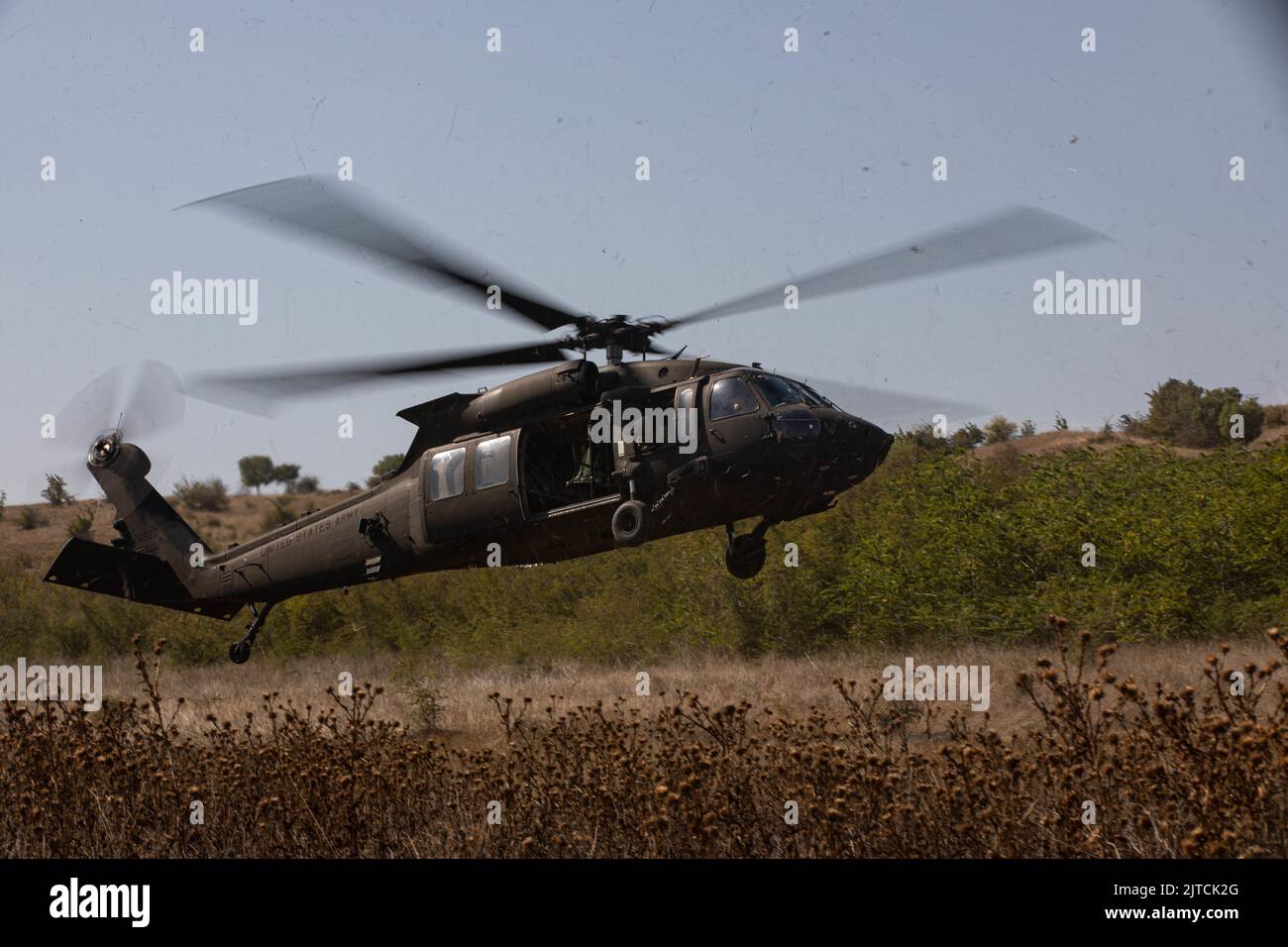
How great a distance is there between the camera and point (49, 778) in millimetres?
8367

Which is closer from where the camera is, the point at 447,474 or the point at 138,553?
the point at 447,474

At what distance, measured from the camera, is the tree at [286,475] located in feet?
289

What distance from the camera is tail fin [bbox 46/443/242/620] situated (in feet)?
55.0

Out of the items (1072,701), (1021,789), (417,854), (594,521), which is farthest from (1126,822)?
(594,521)

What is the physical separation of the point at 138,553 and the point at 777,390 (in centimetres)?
1069

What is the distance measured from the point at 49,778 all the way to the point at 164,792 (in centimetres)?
90

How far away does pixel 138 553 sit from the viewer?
686 inches

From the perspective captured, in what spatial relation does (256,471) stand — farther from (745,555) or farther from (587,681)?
(745,555)

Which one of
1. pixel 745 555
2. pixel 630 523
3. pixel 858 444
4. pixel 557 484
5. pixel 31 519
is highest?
pixel 31 519

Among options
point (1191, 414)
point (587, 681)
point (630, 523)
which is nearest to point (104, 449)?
point (630, 523)

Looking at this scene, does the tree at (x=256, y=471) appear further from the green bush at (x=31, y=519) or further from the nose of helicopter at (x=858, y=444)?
the nose of helicopter at (x=858, y=444)

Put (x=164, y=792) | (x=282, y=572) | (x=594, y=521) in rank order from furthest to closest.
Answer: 1. (x=282, y=572)
2. (x=594, y=521)
3. (x=164, y=792)
